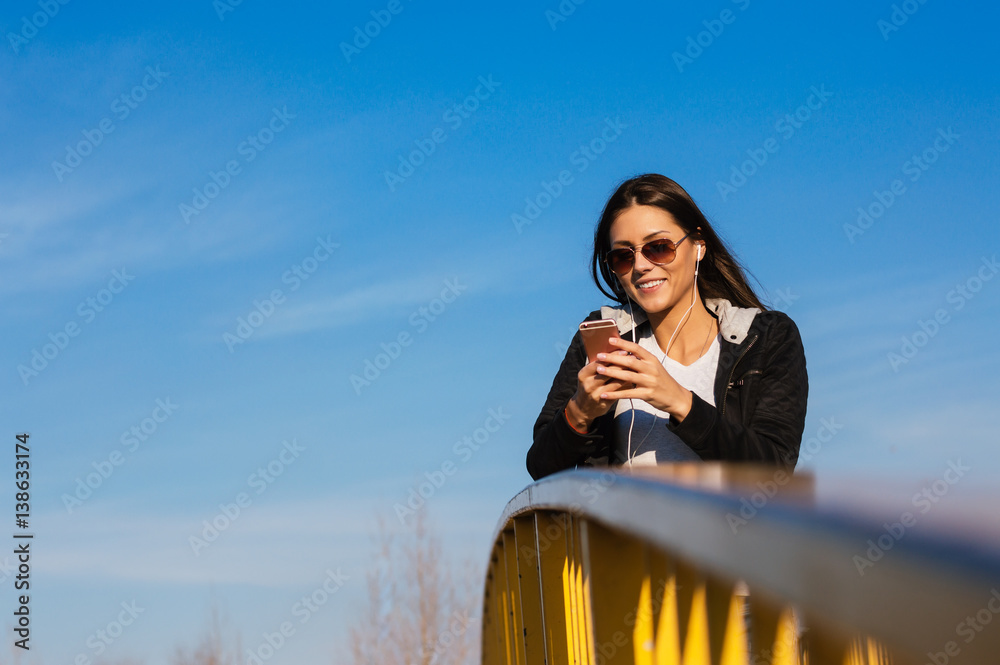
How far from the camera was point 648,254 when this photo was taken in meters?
3.05

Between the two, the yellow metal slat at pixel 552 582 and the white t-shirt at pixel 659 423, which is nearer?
the yellow metal slat at pixel 552 582

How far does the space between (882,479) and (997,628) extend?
0.92 feet

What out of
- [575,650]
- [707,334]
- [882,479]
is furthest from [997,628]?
[707,334]

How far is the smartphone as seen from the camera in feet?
8.18

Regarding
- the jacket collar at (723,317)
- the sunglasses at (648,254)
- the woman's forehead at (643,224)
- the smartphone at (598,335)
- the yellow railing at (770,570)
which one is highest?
the woman's forehead at (643,224)

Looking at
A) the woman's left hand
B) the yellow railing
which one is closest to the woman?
the woman's left hand

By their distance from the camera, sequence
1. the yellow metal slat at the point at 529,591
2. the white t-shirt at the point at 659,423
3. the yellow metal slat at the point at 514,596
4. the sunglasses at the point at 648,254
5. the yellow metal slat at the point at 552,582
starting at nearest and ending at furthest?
the yellow metal slat at the point at 552,582
the yellow metal slat at the point at 529,591
the yellow metal slat at the point at 514,596
the white t-shirt at the point at 659,423
the sunglasses at the point at 648,254

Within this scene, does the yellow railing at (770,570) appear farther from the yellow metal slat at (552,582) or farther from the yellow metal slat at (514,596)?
the yellow metal slat at (514,596)

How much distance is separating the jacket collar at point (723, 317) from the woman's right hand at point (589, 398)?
0.65 ft

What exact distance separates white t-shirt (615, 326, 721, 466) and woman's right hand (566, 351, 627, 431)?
0.60 feet

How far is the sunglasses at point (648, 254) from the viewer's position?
3.03 m

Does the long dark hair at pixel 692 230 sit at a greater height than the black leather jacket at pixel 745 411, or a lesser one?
greater

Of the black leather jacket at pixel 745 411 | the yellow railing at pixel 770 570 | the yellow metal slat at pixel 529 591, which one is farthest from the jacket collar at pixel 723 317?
the yellow railing at pixel 770 570

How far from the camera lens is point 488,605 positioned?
3740 mm
